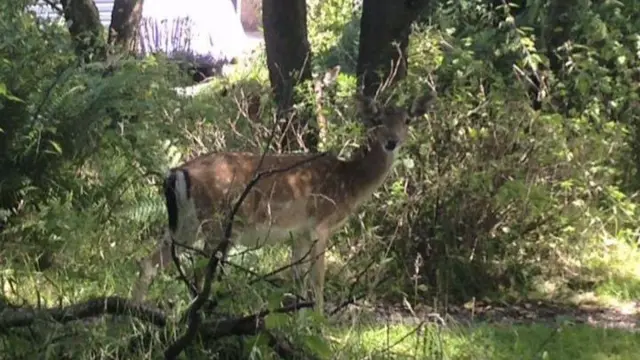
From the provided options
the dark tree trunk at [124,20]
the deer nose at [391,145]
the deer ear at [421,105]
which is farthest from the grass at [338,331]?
the dark tree trunk at [124,20]

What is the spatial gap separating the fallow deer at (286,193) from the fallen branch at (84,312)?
140cm

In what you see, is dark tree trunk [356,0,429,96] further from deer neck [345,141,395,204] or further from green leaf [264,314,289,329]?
green leaf [264,314,289,329]

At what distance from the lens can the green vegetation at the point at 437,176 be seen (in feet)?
23.7

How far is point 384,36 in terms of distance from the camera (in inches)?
376

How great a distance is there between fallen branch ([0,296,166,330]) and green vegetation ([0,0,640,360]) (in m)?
1.02

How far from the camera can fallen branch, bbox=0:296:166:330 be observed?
4.60 metres

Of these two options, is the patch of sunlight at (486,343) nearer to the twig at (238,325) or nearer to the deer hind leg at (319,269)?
the twig at (238,325)

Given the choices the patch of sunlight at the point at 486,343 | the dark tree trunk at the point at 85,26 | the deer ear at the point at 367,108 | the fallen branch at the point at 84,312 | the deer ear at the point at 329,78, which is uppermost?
the deer ear at the point at 367,108

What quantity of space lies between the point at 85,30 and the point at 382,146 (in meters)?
5.59

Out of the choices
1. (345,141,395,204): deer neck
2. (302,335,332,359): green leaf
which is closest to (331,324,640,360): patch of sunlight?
(302,335,332,359): green leaf

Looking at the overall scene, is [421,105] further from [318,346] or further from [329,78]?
[318,346]

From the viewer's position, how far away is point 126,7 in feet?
43.1

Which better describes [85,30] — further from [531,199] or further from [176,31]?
[531,199]

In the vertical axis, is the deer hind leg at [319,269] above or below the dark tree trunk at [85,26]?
below
